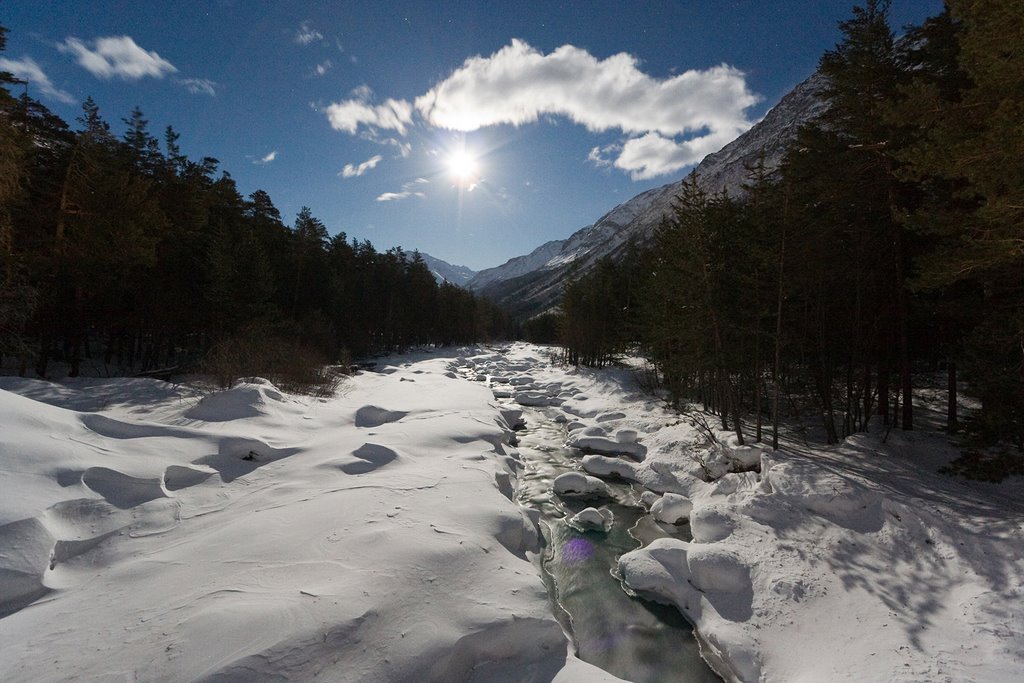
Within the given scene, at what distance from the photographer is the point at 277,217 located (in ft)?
124

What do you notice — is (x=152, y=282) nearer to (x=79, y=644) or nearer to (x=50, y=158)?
(x=50, y=158)

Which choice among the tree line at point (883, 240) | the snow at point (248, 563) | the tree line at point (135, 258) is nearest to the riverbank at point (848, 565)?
the tree line at point (883, 240)

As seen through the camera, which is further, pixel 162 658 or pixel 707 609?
pixel 707 609

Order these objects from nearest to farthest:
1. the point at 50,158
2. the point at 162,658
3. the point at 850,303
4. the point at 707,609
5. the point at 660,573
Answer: the point at 162,658 → the point at 707,609 → the point at 660,573 → the point at 850,303 → the point at 50,158

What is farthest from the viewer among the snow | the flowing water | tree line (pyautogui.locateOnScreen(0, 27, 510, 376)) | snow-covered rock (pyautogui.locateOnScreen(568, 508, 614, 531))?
tree line (pyautogui.locateOnScreen(0, 27, 510, 376))

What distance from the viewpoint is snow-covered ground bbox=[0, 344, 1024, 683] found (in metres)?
3.89

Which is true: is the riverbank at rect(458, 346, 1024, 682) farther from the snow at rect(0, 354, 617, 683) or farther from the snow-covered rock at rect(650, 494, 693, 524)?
the snow at rect(0, 354, 617, 683)

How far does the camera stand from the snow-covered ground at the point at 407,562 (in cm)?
389

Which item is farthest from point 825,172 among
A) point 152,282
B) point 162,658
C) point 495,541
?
point 152,282

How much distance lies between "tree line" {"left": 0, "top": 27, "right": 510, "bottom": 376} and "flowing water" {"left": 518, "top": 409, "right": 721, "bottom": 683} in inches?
682

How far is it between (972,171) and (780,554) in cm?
704

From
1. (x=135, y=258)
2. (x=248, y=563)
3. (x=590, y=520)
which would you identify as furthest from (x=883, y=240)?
(x=135, y=258)

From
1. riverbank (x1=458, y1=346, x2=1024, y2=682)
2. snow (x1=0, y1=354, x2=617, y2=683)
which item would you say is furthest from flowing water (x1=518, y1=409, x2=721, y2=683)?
snow (x1=0, y1=354, x2=617, y2=683)

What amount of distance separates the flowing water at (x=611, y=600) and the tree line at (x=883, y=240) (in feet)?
20.0
